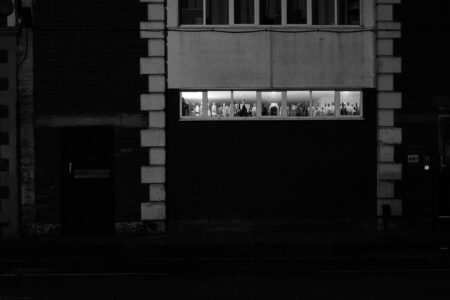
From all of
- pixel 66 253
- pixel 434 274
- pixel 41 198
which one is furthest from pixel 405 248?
pixel 41 198

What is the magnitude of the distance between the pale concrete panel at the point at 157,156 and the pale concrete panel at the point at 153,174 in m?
0.11

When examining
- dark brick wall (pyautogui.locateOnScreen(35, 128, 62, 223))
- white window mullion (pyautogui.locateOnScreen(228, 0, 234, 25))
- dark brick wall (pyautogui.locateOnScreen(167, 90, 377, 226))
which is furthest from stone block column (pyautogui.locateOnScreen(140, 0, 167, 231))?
dark brick wall (pyautogui.locateOnScreen(35, 128, 62, 223))

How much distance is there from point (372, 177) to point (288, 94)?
2.70m

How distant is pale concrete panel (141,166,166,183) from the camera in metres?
14.1

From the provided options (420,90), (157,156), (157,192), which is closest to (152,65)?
(157,156)

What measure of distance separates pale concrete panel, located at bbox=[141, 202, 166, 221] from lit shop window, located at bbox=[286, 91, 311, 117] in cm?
359

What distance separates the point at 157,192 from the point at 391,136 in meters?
5.46

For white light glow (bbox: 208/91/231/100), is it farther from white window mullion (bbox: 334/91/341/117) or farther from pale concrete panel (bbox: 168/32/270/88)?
white window mullion (bbox: 334/91/341/117)

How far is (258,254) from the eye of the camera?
1176cm

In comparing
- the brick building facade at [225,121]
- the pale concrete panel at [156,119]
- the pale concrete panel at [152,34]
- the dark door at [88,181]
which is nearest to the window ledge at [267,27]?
the brick building facade at [225,121]

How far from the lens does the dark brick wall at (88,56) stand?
14000 mm

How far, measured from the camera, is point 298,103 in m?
14.5

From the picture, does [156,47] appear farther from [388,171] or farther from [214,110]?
[388,171]

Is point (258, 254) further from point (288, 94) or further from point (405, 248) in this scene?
point (288, 94)
